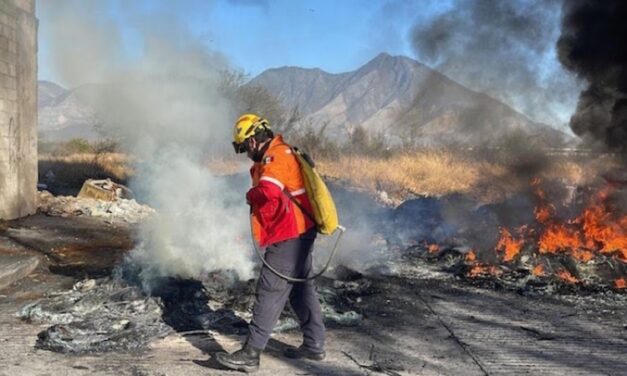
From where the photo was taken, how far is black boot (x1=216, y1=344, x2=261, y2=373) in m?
4.11

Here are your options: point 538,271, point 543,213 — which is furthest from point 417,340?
point 543,213

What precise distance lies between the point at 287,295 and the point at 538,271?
198 inches

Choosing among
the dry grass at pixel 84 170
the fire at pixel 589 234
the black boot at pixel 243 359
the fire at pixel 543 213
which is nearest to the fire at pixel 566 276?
Answer: the fire at pixel 589 234

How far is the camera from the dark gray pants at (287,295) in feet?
13.9

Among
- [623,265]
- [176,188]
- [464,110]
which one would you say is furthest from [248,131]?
[464,110]

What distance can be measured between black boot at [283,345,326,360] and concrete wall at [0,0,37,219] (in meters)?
8.42

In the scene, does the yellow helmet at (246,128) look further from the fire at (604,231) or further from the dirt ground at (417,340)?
the fire at (604,231)

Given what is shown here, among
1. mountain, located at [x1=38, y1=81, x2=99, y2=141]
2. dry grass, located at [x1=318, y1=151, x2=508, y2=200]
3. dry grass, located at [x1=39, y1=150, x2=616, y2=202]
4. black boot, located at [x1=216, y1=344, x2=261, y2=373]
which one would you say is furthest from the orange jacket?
dry grass, located at [x1=318, y1=151, x2=508, y2=200]

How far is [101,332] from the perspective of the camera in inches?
188

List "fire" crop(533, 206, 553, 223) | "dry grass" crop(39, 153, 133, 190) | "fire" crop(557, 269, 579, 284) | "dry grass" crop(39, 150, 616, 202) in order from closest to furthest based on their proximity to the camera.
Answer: "fire" crop(557, 269, 579, 284) < "fire" crop(533, 206, 553, 223) < "dry grass" crop(39, 150, 616, 202) < "dry grass" crop(39, 153, 133, 190)

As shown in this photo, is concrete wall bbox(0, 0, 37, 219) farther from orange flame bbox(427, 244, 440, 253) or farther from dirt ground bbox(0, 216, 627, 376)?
orange flame bbox(427, 244, 440, 253)

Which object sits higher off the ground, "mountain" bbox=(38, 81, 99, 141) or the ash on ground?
"mountain" bbox=(38, 81, 99, 141)

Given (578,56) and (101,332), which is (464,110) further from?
(101,332)

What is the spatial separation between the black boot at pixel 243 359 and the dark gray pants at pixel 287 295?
0.19 ft
